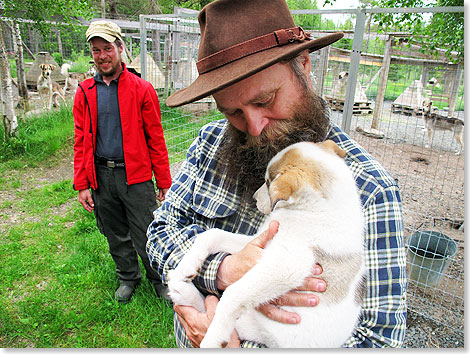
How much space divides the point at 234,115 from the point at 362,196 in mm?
796

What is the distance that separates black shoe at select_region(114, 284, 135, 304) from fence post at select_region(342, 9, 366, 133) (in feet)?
11.6

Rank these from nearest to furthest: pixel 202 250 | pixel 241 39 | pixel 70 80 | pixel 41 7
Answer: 1. pixel 241 39
2. pixel 202 250
3. pixel 41 7
4. pixel 70 80

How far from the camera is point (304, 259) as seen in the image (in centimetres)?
150

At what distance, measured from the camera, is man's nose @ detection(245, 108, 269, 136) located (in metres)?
1.69

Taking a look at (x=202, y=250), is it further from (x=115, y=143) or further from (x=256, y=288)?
(x=115, y=143)

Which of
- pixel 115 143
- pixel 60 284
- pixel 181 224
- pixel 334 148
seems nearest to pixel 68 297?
pixel 60 284

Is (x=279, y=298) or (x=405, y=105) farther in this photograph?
(x=405, y=105)

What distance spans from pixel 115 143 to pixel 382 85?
4016mm

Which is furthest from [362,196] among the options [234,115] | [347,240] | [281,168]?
[234,115]

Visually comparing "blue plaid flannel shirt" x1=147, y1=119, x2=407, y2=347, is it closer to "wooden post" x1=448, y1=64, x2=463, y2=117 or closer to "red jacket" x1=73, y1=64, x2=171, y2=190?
"red jacket" x1=73, y1=64, x2=171, y2=190

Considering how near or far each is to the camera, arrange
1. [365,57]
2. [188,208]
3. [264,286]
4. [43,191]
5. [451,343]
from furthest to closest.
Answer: [43,191] → [365,57] → [451,343] → [188,208] → [264,286]

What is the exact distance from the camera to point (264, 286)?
1.47 m

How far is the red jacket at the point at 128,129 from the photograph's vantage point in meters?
4.11

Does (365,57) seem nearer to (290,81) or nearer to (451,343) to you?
(290,81)
